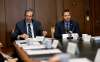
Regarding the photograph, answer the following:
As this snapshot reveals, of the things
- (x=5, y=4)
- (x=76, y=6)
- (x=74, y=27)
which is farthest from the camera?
(x=76, y=6)

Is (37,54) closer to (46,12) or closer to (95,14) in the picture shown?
(46,12)

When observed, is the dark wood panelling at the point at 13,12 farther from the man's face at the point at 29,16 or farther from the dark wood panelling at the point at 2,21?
the man's face at the point at 29,16

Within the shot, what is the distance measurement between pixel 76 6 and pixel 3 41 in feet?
6.74

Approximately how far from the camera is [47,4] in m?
5.28

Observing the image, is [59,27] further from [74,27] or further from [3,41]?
[3,41]

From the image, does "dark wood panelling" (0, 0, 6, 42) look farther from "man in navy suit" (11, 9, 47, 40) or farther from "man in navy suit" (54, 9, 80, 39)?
"man in navy suit" (54, 9, 80, 39)

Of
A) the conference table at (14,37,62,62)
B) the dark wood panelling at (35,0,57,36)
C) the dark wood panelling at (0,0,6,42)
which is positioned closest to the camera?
the conference table at (14,37,62,62)

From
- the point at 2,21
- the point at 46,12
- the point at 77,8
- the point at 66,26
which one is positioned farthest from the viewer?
the point at 77,8

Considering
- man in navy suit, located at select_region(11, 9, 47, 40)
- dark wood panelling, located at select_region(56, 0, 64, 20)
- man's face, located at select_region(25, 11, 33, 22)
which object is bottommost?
man in navy suit, located at select_region(11, 9, 47, 40)

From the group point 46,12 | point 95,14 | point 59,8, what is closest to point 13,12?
point 46,12

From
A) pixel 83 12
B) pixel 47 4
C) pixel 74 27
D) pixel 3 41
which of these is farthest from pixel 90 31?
pixel 3 41

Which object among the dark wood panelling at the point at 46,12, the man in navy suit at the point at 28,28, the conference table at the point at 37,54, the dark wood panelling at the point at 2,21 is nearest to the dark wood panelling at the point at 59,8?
the dark wood panelling at the point at 46,12

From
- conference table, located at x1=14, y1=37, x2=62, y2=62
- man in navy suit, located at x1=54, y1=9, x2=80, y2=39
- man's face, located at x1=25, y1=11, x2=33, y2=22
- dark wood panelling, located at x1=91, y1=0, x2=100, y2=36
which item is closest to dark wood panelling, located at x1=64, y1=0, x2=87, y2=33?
dark wood panelling, located at x1=91, y1=0, x2=100, y2=36

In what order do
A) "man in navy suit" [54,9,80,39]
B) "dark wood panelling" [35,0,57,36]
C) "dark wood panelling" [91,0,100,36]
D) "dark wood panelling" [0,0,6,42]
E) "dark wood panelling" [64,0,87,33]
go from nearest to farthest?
1. "man in navy suit" [54,9,80,39]
2. "dark wood panelling" [0,0,6,42]
3. "dark wood panelling" [35,0,57,36]
4. "dark wood panelling" [64,0,87,33]
5. "dark wood panelling" [91,0,100,36]
